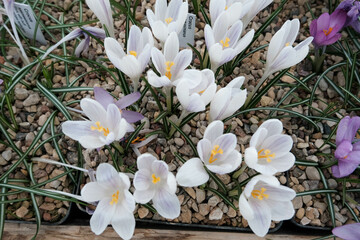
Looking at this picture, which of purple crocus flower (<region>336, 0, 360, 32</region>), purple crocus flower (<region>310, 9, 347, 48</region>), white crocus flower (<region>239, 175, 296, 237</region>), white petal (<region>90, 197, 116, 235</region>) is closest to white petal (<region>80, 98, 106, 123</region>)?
white petal (<region>90, 197, 116, 235</region>)

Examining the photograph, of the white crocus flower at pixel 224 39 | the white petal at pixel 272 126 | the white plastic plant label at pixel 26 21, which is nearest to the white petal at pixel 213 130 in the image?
the white petal at pixel 272 126

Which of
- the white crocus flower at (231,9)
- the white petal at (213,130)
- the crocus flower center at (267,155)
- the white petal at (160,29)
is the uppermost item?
the white crocus flower at (231,9)

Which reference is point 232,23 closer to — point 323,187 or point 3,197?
point 323,187

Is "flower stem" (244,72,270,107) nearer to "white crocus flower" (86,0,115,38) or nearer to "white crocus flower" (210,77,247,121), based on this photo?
"white crocus flower" (210,77,247,121)

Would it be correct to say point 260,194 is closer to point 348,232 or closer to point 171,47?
point 348,232

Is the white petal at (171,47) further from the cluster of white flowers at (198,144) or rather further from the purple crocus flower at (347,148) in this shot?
the purple crocus flower at (347,148)
